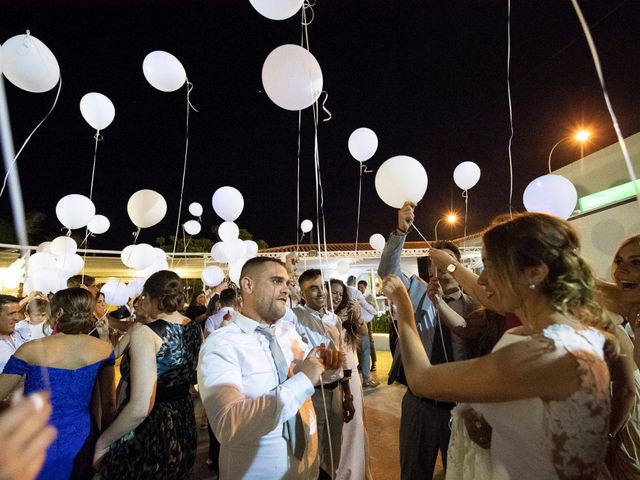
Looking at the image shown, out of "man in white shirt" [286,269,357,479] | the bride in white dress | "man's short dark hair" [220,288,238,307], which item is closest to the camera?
the bride in white dress

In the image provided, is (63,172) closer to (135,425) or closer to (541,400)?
(135,425)

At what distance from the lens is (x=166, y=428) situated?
231 centimetres

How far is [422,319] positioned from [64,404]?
245 cm

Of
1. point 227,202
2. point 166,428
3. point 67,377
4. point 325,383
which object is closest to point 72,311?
point 67,377

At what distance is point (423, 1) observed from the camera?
6.16 meters

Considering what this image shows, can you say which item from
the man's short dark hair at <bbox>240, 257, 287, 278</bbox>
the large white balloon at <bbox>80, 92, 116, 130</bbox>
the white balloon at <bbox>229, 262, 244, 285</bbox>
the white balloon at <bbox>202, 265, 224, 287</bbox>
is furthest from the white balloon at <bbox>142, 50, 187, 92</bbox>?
the white balloon at <bbox>202, 265, 224, 287</bbox>

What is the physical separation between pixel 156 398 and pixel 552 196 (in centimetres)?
431

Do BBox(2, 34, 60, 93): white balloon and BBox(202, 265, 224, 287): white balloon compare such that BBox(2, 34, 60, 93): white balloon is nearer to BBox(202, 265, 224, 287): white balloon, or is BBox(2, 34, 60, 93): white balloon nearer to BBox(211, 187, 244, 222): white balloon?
BBox(211, 187, 244, 222): white balloon

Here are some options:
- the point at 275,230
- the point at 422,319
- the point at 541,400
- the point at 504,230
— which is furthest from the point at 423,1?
the point at 275,230

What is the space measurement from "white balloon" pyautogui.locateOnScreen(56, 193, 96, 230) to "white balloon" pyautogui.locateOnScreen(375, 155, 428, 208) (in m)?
4.80

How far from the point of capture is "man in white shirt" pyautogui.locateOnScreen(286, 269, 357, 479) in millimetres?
2623

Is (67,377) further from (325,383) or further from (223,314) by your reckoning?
(223,314)

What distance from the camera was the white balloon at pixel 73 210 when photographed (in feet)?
17.2

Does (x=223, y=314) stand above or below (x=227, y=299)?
below
